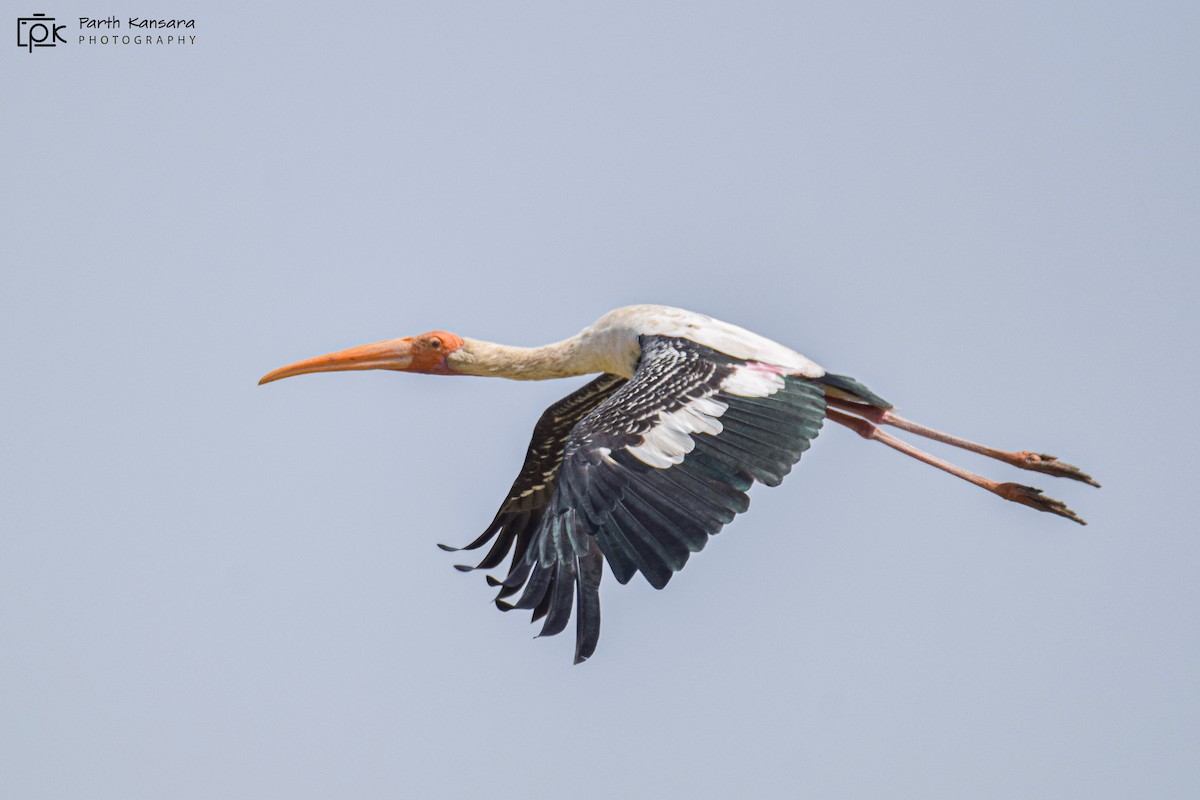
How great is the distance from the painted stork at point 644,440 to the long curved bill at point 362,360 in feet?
0.06

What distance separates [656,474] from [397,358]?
5.97 metres

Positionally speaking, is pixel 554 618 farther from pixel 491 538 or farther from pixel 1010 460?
pixel 1010 460

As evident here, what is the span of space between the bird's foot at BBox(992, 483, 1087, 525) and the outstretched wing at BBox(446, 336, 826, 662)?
249 centimetres

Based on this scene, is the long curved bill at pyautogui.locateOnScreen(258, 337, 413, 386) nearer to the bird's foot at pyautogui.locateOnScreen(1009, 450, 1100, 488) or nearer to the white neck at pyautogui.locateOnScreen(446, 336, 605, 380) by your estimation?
the white neck at pyautogui.locateOnScreen(446, 336, 605, 380)

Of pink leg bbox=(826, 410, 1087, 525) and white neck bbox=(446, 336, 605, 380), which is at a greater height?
white neck bbox=(446, 336, 605, 380)

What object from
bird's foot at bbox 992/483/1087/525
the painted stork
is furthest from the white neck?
bird's foot at bbox 992/483/1087/525

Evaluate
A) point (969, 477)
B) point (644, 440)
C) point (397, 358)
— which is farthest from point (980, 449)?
point (397, 358)

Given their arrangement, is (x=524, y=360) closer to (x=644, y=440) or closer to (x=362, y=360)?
(x=362, y=360)

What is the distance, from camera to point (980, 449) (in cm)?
1567

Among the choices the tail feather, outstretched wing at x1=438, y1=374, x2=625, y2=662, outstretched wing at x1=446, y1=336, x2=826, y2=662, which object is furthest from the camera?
outstretched wing at x1=438, y1=374, x2=625, y2=662

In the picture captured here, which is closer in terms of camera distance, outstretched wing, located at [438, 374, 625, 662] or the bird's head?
outstretched wing, located at [438, 374, 625, 662]

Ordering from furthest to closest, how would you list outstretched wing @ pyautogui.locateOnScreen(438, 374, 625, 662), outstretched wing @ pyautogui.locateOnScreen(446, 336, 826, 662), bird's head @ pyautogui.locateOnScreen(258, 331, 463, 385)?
bird's head @ pyautogui.locateOnScreen(258, 331, 463, 385), outstretched wing @ pyautogui.locateOnScreen(438, 374, 625, 662), outstretched wing @ pyautogui.locateOnScreen(446, 336, 826, 662)

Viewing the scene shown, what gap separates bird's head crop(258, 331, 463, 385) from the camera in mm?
17578

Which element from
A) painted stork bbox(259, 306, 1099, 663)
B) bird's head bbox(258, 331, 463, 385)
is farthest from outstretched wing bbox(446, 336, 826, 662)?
bird's head bbox(258, 331, 463, 385)
